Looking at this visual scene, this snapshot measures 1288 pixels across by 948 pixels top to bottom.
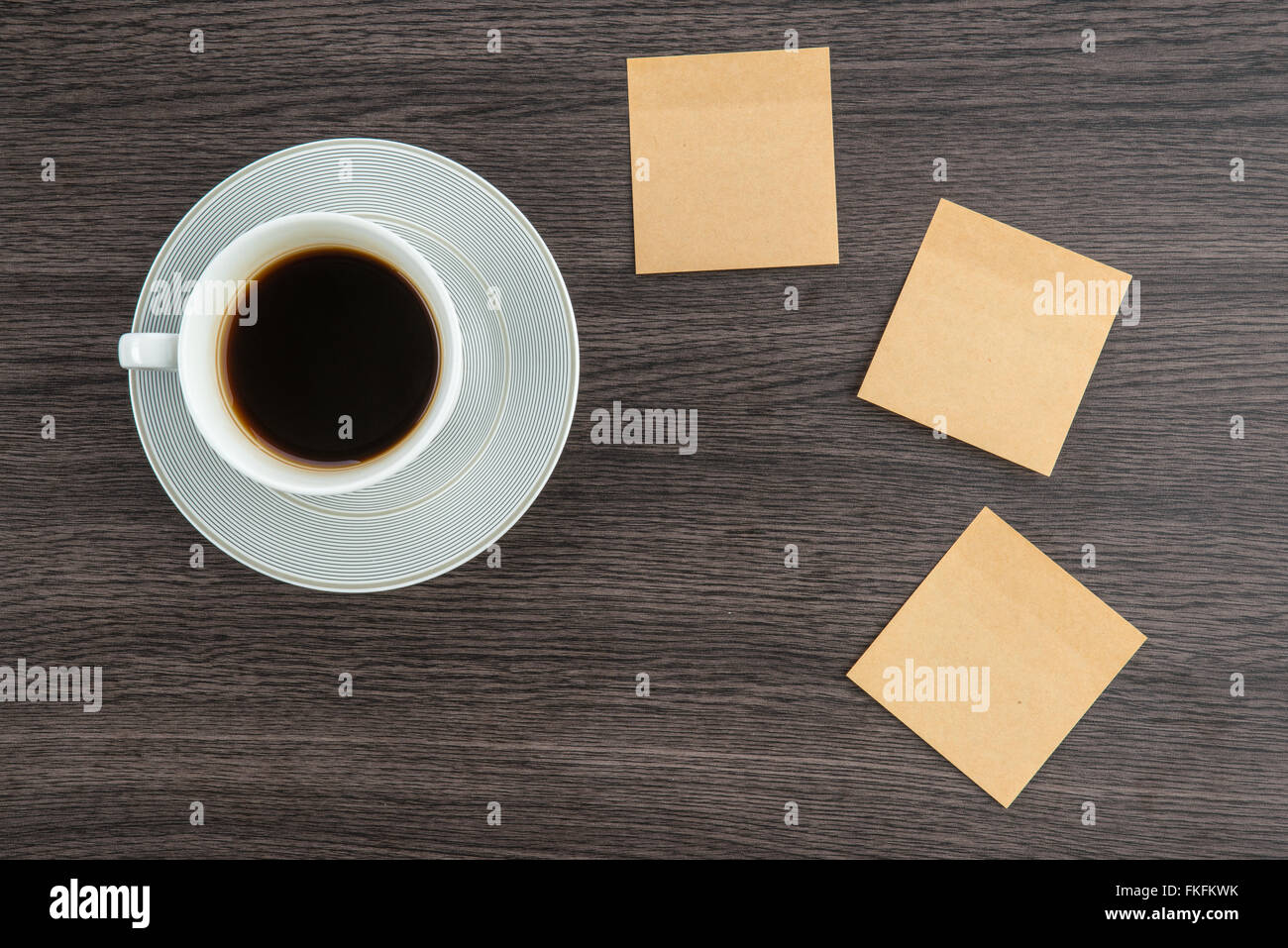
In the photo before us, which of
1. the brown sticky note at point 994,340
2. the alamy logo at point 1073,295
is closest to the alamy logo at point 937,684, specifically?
the brown sticky note at point 994,340

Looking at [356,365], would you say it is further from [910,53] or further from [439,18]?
[910,53]

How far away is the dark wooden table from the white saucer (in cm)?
8

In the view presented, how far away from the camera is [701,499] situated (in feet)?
2.35

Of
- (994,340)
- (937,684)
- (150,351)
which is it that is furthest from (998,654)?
(150,351)

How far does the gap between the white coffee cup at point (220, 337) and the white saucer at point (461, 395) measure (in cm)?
5

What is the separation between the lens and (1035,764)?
72 cm

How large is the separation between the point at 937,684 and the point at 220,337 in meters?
0.64

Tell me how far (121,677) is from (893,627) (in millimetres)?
667

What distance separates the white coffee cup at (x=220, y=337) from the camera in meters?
0.57

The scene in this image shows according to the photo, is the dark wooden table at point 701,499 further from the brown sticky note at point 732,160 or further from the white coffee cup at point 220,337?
the white coffee cup at point 220,337

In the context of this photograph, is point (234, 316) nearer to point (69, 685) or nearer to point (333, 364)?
point (333, 364)

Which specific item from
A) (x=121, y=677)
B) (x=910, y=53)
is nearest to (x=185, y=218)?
(x=121, y=677)
